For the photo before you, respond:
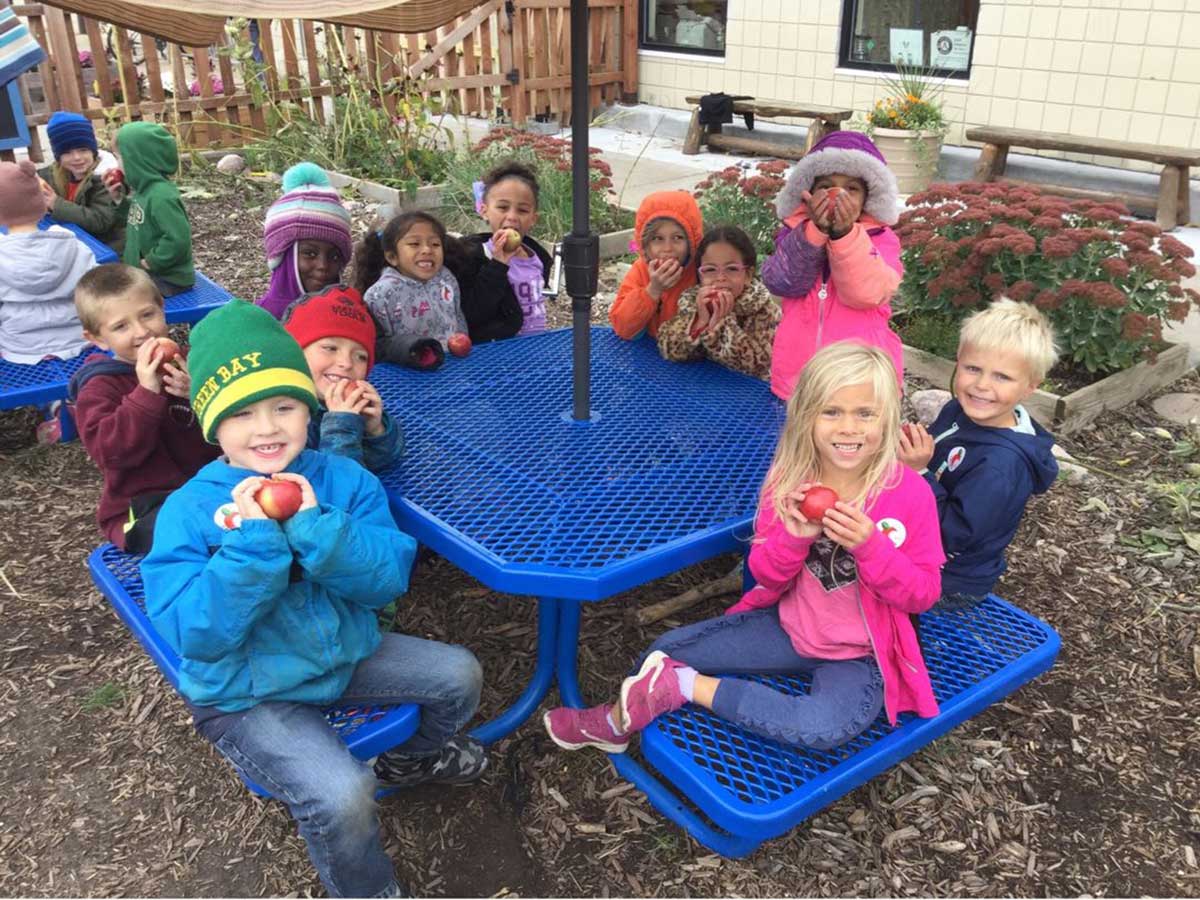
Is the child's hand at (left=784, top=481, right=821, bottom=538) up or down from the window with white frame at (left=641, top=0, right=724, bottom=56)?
down

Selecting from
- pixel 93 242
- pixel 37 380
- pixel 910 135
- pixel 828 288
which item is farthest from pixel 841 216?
pixel 910 135

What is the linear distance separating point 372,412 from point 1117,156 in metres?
7.04

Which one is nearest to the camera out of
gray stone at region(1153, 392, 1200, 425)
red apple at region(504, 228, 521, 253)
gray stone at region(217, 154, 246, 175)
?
red apple at region(504, 228, 521, 253)

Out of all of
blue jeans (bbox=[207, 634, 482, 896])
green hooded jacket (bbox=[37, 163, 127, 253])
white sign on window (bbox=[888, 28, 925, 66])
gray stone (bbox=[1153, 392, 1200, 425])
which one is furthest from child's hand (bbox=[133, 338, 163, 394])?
white sign on window (bbox=[888, 28, 925, 66])

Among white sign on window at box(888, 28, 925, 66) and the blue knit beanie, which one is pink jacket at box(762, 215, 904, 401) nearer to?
the blue knit beanie

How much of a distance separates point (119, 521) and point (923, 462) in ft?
6.99

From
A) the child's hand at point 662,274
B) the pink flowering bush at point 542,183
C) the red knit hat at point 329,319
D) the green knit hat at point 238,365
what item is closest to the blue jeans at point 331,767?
the green knit hat at point 238,365

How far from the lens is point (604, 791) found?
2.58 meters

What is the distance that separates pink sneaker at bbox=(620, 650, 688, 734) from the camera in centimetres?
216

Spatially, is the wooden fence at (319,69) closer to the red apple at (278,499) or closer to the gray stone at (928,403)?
the gray stone at (928,403)

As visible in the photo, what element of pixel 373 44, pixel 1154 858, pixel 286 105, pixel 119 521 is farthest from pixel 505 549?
pixel 373 44

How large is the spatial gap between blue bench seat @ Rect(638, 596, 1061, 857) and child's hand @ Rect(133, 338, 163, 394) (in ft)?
5.10

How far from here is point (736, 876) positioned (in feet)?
7.60

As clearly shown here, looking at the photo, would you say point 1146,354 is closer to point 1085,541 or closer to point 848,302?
point 1085,541
